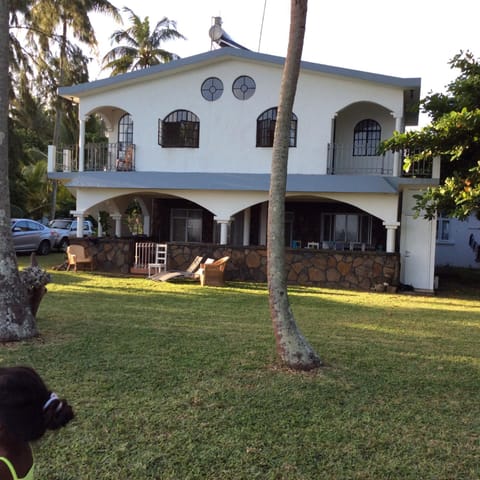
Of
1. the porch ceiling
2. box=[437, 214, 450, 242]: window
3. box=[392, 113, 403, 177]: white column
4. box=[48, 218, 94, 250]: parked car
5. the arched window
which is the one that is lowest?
box=[48, 218, 94, 250]: parked car

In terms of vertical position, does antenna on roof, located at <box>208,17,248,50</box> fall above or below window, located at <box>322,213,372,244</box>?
above

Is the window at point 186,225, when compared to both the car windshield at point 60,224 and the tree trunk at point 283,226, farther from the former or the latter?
the tree trunk at point 283,226

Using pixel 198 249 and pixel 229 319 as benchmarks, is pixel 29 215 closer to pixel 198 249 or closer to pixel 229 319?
pixel 198 249

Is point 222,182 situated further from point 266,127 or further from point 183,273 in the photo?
point 183,273

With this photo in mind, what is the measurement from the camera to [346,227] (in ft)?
59.4

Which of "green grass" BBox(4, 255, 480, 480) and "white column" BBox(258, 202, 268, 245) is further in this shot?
"white column" BBox(258, 202, 268, 245)

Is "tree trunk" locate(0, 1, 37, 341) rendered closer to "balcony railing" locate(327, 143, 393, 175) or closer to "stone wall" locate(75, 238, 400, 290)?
"stone wall" locate(75, 238, 400, 290)

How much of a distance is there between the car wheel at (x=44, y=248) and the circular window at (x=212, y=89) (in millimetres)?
9480

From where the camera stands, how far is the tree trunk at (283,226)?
18.2 feet

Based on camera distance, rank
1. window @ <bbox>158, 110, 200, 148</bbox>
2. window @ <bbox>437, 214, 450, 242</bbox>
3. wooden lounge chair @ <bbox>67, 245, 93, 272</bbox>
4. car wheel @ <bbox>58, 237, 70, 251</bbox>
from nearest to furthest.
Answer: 1. wooden lounge chair @ <bbox>67, 245, 93, 272</bbox>
2. window @ <bbox>158, 110, 200, 148</bbox>
3. car wheel @ <bbox>58, 237, 70, 251</bbox>
4. window @ <bbox>437, 214, 450, 242</bbox>

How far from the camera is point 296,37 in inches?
219

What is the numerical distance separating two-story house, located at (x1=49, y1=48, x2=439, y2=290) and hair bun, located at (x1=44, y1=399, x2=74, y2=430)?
12.4 meters

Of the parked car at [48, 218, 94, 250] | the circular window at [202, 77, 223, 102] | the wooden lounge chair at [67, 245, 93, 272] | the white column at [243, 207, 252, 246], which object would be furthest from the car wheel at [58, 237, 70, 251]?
→ the circular window at [202, 77, 223, 102]

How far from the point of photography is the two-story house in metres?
14.1
